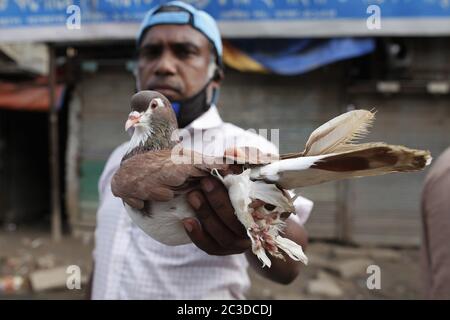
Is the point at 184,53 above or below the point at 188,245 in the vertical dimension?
above

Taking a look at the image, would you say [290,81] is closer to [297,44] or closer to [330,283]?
[297,44]

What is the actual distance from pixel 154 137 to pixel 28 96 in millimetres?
6481

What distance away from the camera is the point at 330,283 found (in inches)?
200

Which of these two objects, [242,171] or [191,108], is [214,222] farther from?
[191,108]

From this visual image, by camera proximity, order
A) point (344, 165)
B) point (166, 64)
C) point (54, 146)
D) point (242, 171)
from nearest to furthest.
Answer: point (344, 165) < point (242, 171) < point (166, 64) < point (54, 146)

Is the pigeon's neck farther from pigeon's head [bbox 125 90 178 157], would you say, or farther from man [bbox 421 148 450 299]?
man [bbox 421 148 450 299]

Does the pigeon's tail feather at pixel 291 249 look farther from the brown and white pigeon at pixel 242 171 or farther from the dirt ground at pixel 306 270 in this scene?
the dirt ground at pixel 306 270

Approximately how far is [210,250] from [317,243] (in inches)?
226

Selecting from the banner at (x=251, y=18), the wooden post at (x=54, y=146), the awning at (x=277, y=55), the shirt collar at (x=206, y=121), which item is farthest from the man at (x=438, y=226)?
the wooden post at (x=54, y=146)

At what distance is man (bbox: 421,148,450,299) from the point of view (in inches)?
65.0

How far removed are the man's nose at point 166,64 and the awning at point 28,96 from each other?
538 centimetres

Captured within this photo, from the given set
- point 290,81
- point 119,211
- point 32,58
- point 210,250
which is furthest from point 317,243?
point 32,58

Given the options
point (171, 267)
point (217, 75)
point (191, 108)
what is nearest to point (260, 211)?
point (191, 108)

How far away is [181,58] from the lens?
1.59 metres
